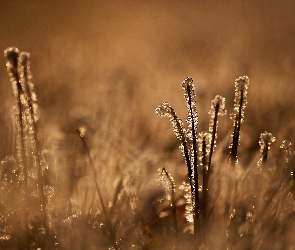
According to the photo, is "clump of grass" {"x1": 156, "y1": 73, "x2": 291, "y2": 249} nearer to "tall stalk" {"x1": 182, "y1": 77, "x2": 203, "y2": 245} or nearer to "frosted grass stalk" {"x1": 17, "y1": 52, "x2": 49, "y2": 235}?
"tall stalk" {"x1": 182, "y1": 77, "x2": 203, "y2": 245}

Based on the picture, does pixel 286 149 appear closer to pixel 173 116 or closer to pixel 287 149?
pixel 287 149

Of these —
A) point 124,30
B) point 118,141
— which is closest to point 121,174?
point 118,141

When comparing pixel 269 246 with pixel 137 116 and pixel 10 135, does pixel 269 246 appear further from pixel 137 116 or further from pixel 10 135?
pixel 137 116

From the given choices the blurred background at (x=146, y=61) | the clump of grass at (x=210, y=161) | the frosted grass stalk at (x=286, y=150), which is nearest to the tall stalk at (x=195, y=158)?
the clump of grass at (x=210, y=161)

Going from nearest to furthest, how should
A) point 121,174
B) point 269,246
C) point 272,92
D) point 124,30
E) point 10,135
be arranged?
point 269,246
point 121,174
point 10,135
point 272,92
point 124,30

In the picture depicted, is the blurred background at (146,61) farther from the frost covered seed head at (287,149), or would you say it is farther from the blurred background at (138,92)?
the frost covered seed head at (287,149)
